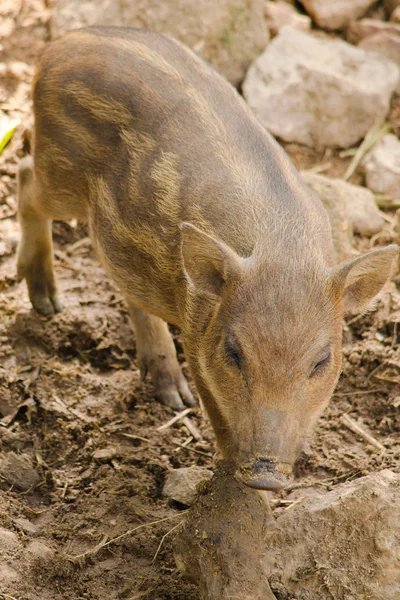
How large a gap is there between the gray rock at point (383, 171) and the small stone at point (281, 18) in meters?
1.46

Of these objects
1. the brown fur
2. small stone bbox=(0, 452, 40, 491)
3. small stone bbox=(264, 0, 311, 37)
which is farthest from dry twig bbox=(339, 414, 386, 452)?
small stone bbox=(264, 0, 311, 37)

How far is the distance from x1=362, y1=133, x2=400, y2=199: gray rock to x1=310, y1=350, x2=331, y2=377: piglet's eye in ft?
9.89

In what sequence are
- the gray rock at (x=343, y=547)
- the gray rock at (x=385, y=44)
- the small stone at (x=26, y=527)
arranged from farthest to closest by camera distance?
1. the gray rock at (x=385, y=44)
2. the small stone at (x=26, y=527)
3. the gray rock at (x=343, y=547)

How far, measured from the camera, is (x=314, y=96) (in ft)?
21.7

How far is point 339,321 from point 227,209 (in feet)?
2.39

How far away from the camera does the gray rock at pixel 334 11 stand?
722cm

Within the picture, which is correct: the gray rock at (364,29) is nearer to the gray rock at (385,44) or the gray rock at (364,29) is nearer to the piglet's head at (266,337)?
the gray rock at (385,44)

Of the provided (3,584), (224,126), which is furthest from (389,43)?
(3,584)

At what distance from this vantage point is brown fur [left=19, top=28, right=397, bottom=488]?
11.1 ft

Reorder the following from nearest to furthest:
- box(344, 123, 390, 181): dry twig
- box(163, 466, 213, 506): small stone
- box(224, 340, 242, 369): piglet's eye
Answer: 1. box(224, 340, 242, 369): piglet's eye
2. box(163, 466, 213, 506): small stone
3. box(344, 123, 390, 181): dry twig

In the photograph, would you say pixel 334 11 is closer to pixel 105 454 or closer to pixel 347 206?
pixel 347 206

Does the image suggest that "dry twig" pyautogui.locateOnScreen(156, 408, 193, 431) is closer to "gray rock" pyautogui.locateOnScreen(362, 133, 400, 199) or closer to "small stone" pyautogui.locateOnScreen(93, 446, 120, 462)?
"small stone" pyautogui.locateOnScreen(93, 446, 120, 462)

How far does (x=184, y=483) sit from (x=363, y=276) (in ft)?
4.27

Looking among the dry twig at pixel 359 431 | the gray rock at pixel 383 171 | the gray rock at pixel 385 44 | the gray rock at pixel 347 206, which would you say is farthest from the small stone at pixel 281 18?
the dry twig at pixel 359 431
